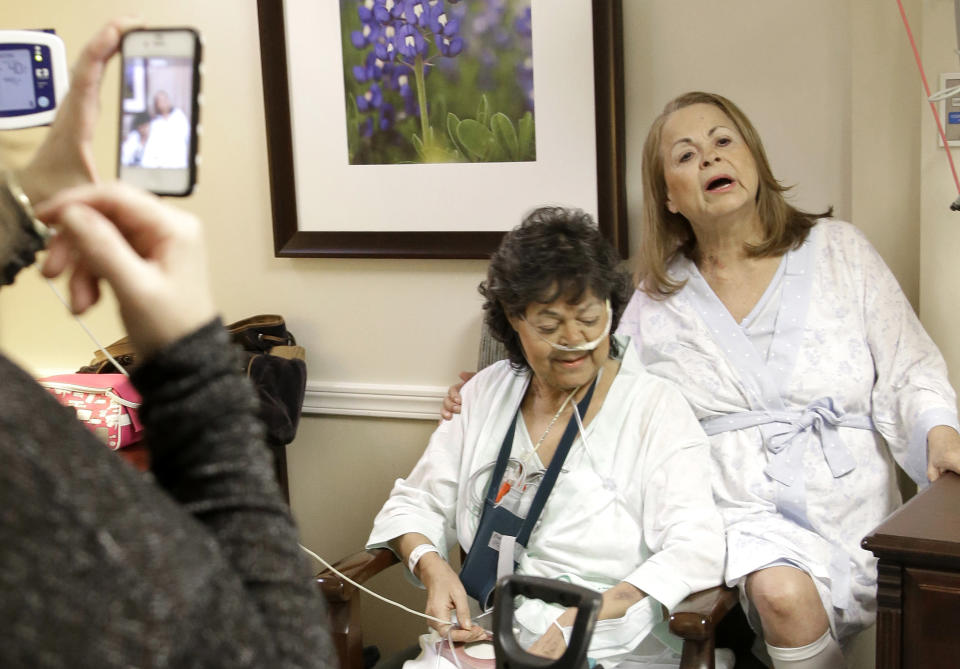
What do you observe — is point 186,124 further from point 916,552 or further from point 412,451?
point 412,451

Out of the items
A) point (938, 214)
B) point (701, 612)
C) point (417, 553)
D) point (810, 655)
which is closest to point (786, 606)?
point (810, 655)

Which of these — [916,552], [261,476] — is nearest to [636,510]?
[916,552]

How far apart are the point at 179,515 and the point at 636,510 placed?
1.66 m

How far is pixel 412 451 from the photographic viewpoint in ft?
10.4

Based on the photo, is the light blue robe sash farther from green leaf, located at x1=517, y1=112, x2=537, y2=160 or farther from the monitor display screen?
the monitor display screen

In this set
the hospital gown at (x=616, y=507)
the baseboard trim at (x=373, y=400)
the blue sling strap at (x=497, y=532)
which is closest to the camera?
the hospital gown at (x=616, y=507)

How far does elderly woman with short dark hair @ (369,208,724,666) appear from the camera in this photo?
6.66 ft

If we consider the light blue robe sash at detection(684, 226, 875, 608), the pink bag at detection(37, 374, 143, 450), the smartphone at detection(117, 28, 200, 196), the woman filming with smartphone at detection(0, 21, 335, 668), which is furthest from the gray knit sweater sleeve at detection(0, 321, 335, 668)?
the pink bag at detection(37, 374, 143, 450)

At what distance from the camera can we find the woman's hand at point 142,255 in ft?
2.01

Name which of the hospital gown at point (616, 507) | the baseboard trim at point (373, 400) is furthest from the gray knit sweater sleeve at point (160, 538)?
the baseboard trim at point (373, 400)

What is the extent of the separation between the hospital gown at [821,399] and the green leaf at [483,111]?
2.68ft

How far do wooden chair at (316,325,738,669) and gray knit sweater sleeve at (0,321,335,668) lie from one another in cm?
135

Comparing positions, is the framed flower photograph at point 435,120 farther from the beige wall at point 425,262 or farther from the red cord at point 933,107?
the red cord at point 933,107

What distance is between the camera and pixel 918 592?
174 cm
